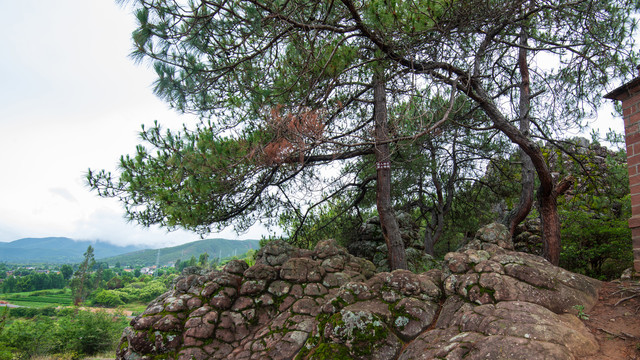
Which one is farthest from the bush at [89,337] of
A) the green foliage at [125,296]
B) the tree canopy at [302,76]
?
the green foliage at [125,296]

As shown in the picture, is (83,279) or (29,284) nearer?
(83,279)

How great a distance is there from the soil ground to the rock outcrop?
0.12m

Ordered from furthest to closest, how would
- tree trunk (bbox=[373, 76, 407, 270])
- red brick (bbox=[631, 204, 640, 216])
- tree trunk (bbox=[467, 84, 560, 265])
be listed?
1. tree trunk (bbox=[373, 76, 407, 270])
2. tree trunk (bbox=[467, 84, 560, 265])
3. red brick (bbox=[631, 204, 640, 216])

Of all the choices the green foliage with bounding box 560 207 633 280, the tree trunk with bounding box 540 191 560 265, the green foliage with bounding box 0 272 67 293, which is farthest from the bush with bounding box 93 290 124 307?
the green foliage with bounding box 560 207 633 280

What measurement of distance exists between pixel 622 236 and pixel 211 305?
7.83 m

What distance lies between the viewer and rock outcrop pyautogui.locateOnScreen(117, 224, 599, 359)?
3053 mm

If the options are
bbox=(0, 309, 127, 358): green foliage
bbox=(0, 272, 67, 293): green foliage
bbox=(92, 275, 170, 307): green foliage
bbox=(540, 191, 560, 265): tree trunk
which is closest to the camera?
bbox=(540, 191, 560, 265): tree trunk

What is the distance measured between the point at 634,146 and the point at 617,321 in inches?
83.4

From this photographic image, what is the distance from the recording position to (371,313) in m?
3.93

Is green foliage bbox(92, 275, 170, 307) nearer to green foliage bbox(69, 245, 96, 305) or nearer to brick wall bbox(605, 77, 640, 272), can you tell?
green foliage bbox(69, 245, 96, 305)

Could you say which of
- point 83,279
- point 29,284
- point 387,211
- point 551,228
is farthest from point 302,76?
point 29,284

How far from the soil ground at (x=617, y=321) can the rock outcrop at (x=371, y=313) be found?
0.39 feet

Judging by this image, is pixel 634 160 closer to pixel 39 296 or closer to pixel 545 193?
pixel 545 193

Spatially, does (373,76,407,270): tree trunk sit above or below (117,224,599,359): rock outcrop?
above
